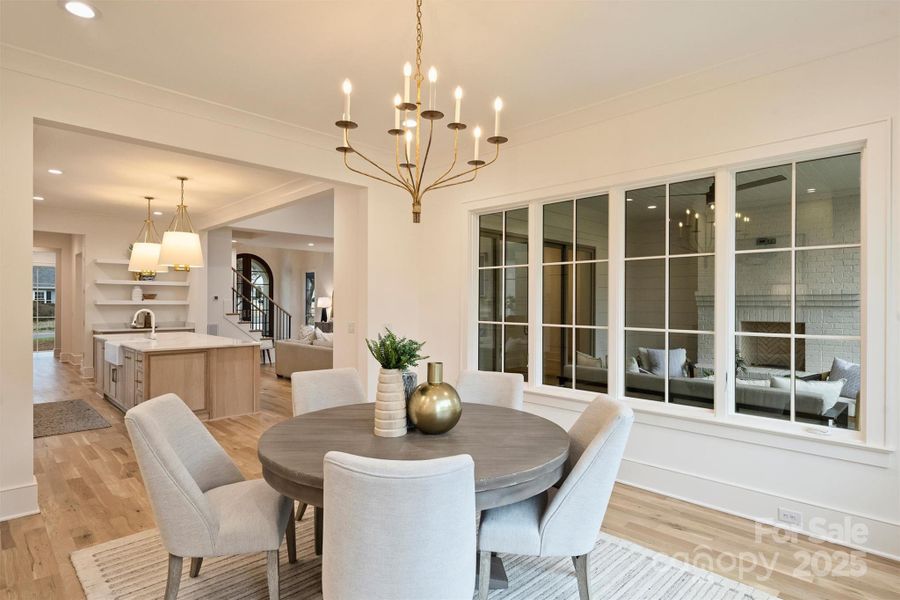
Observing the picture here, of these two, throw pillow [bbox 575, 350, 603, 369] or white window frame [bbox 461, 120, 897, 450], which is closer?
white window frame [bbox 461, 120, 897, 450]

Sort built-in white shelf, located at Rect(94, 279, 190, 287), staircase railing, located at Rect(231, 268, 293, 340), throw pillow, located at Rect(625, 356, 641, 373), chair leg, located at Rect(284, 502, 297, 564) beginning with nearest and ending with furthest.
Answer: chair leg, located at Rect(284, 502, 297, 564)
throw pillow, located at Rect(625, 356, 641, 373)
built-in white shelf, located at Rect(94, 279, 190, 287)
staircase railing, located at Rect(231, 268, 293, 340)

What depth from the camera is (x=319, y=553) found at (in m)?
2.48

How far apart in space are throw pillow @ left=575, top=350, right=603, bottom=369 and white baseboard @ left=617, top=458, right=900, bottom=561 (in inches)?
28.3

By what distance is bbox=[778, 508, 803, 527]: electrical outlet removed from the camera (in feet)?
9.00

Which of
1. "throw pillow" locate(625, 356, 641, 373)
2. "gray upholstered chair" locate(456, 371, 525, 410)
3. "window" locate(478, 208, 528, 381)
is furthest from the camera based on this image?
"window" locate(478, 208, 528, 381)

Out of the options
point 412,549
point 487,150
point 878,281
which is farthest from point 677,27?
point 412,549

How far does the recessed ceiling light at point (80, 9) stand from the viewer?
7.85ft


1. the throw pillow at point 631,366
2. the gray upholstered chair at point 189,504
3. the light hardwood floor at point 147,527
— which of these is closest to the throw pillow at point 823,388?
the light hardwood floor at point 147,527

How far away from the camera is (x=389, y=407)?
207 cm

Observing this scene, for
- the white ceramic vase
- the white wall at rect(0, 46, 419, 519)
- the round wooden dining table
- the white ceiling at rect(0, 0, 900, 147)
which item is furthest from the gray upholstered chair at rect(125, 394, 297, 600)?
the white ceiling at rect(0, 0, 900, 147)

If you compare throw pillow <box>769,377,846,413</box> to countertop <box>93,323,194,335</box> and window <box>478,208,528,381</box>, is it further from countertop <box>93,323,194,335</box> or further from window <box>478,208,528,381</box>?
countertop <box>93,323,194,335</box>

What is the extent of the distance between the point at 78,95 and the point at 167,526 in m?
2.84

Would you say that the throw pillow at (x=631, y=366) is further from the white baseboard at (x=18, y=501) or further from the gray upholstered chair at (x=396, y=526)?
the white baseboard at (x=18, y=501)

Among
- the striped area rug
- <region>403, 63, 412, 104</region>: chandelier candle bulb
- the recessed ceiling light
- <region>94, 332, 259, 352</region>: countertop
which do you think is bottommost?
the striped area rug
